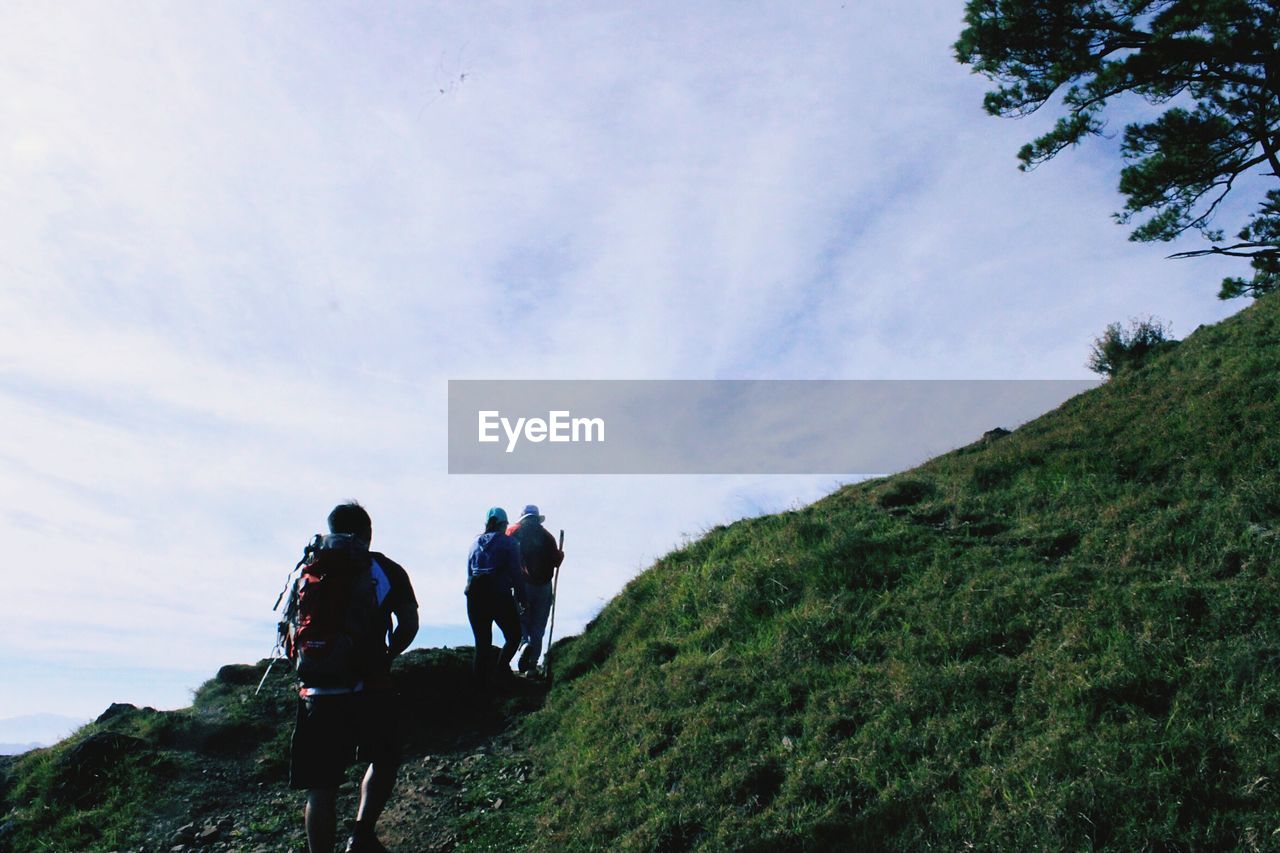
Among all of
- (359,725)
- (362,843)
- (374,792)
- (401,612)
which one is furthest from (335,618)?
(362,843)

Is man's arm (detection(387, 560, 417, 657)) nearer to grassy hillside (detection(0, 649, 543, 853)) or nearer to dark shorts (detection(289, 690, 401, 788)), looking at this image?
dark shorts (detection(289, 690, 401, 788))

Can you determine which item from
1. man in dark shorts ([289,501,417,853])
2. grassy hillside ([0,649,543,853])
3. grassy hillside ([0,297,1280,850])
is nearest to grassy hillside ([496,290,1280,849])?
grassy hillside ([0,297,1280,850])

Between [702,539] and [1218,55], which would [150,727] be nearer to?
[702,539]

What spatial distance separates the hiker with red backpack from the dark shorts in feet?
18.5

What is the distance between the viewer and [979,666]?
6477 mm

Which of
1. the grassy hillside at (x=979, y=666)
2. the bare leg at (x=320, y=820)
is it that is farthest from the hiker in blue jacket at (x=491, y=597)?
the bare leg at (x=320, y=820)

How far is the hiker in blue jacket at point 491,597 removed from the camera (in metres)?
10.8

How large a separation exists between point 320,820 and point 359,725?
1.91ft

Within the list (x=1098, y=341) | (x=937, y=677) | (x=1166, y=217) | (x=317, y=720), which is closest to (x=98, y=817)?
(x=317, y=720)

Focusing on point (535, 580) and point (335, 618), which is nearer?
point (335, 618)

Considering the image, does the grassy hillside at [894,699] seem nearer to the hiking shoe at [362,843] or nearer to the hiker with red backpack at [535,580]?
the hiker with red backpack at [535,580]

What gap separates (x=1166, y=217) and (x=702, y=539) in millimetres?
11351

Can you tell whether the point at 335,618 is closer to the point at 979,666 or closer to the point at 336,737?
the point at 336,737

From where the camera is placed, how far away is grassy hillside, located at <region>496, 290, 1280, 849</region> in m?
5.00
